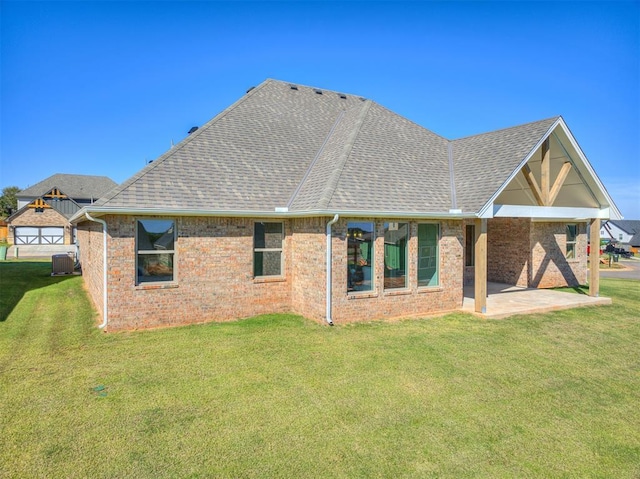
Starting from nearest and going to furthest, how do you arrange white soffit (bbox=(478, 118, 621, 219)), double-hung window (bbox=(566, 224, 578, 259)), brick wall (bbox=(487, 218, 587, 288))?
1. white soffit (bbox=(478, 118, 621, 219))
2. brick wall (bbox=(487, 218, 587, 288))
3. double-hung window (bbox=(566, 224, 578, 259))

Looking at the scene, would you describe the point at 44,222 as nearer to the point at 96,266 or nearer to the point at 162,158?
the point at 96,266

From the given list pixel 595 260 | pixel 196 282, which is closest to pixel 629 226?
pixel 595 260

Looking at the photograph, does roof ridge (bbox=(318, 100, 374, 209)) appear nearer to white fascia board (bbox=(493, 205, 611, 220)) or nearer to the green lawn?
the green lawn

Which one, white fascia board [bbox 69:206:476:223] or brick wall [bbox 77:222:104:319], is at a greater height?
white fascia board [bbox 69:206:476:223]

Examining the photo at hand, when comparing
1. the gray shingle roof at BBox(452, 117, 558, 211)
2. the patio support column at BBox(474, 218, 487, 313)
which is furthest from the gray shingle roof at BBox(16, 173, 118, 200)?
the patio support column at BBox(474, 218, 487, 313)

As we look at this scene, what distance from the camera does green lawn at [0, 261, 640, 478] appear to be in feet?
13.9

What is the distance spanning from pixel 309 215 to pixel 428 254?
387 centimetres

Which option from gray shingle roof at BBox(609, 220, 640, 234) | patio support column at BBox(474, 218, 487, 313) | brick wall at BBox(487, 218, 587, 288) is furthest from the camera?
gray shingle roof at BBox(609, 220, 640, 234)

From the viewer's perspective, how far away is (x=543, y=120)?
1216 cm

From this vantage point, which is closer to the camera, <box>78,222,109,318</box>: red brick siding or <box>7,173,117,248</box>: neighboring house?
<box>78,222,109,318</box>: red brick siding

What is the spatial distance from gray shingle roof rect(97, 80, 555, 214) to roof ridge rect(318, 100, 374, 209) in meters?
0.03

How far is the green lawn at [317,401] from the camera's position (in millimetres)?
4234

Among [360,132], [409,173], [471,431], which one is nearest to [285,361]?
[471,431]

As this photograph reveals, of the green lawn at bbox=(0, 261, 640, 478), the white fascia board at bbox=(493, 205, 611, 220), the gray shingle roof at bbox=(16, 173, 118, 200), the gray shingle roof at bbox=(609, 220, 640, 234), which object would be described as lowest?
the green lawn at bbox=(0, 261, 640, 478)
